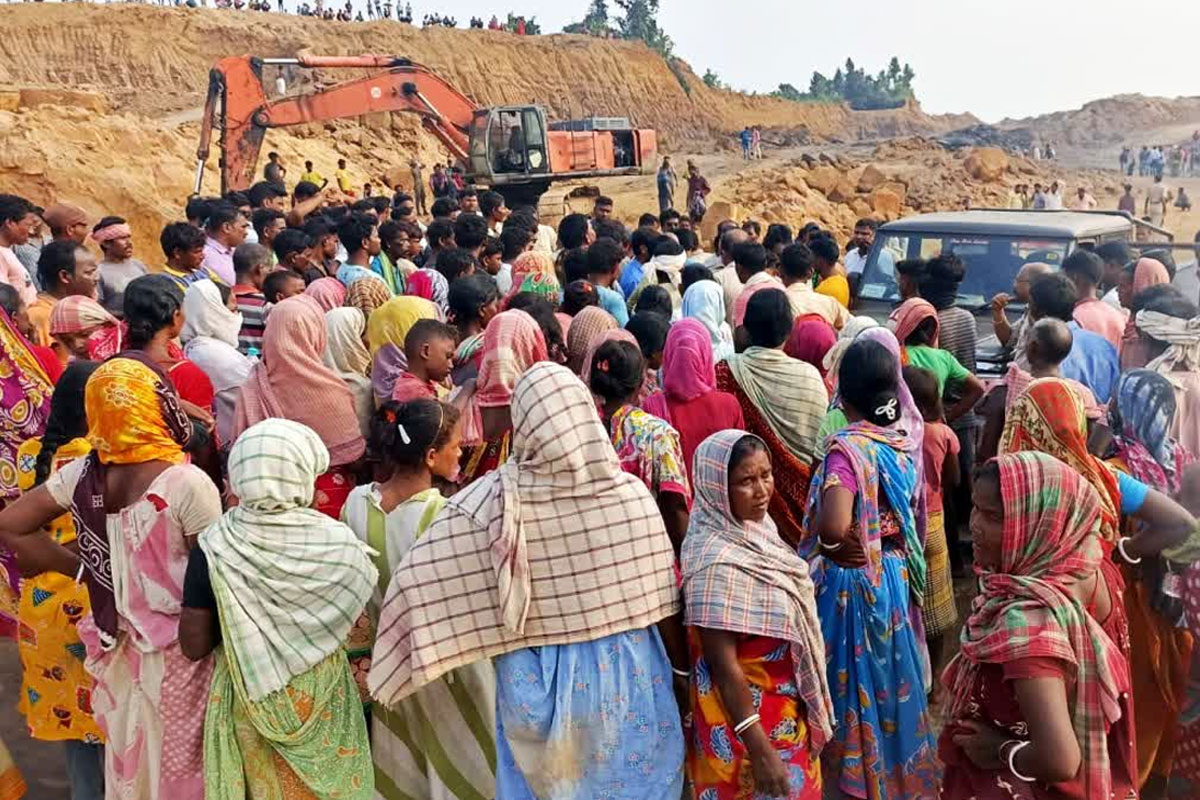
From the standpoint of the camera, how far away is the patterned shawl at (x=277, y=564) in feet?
8.93

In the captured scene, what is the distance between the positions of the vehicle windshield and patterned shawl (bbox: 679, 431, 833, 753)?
195 inches

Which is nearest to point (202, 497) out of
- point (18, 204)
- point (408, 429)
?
point (408, 429)

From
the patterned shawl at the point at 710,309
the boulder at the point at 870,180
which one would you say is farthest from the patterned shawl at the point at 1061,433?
the boulder at the point at 870,180

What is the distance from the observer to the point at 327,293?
556 centimetres

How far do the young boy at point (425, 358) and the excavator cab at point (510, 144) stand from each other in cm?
1506

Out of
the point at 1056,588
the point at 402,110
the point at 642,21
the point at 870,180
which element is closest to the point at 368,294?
the point at 1056,588

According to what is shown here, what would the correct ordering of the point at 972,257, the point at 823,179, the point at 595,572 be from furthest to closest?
the point at 823,179 → the point at 972,257 → the point at 595,572

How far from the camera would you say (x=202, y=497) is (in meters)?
2.95

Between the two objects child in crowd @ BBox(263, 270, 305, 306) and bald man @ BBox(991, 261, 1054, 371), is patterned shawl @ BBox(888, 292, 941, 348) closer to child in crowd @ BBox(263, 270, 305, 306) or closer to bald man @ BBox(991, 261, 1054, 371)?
bald man @ BBox(991, 261, 1054, 371)

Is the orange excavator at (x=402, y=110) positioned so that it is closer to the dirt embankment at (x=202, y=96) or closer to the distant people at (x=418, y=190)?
the dirt embankment at (x=202, y=96)

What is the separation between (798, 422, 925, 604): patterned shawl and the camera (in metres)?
3.13

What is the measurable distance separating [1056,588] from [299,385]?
309cm

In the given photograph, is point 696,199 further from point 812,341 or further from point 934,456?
point 934,456

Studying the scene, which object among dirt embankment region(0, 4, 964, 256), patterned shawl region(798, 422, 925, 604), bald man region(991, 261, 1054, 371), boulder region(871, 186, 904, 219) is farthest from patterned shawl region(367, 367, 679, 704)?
boulder region(871, 186, 904, 219)
